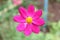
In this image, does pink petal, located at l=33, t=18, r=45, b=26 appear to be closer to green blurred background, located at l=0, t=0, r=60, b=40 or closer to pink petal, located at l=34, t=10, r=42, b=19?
pink petal, located at l=34, t=10, r=42, b=19

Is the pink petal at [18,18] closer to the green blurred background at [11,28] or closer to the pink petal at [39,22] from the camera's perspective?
the pink petal at [39,22]

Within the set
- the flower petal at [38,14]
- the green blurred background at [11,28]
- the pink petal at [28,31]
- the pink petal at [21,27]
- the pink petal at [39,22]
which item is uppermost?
the flower petal at [38,14]

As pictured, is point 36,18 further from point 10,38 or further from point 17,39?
point 10,38

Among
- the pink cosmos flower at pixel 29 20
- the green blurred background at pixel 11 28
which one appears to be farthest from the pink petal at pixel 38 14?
the green blurred background at pixel 11 28

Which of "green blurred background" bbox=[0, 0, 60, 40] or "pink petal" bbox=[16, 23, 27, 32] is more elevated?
"pink petal" bbox=[16, 23, 27, 32]

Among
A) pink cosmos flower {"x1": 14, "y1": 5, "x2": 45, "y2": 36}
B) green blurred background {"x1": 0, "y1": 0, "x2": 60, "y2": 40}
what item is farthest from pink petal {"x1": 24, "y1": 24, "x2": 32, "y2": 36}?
green blurred background {"x1": 0, "y1": 0, "x2": 60, "y2": 40}

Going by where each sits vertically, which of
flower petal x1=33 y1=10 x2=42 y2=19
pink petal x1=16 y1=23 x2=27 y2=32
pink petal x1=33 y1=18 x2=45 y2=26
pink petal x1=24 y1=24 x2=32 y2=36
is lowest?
pink petal x1=24 y1=24 x2=32 y2=36

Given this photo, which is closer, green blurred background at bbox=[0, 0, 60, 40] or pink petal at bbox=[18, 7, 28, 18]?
pink petal at bbox=[18, 7, 28, 18]

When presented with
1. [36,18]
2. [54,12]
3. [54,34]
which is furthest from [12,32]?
[54,12]
